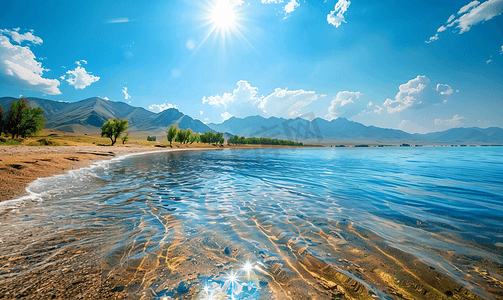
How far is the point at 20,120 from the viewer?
63625 millimetres

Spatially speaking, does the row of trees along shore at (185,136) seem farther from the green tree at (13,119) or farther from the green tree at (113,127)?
the green tree at (13,119)

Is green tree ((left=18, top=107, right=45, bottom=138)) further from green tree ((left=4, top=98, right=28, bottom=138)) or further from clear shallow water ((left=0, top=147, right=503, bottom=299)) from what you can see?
clear shallow water ((left=0, top=147, right=503, bottom=299))

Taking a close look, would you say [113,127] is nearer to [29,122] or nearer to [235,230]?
[29,122]

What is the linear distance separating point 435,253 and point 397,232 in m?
1.53

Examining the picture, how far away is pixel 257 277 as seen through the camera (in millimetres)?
4410

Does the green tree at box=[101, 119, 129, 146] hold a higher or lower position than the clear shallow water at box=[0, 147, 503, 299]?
higher

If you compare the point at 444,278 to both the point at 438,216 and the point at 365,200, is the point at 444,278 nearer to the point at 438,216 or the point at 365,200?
the point at 438,216

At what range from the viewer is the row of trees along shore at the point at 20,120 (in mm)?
62250

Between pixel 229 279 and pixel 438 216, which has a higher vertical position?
pixel 229 279

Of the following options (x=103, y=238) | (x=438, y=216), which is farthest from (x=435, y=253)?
(x=103, y=238)

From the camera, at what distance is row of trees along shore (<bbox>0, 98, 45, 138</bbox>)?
6225 cm

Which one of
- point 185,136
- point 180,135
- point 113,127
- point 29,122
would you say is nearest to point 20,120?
point 29,122

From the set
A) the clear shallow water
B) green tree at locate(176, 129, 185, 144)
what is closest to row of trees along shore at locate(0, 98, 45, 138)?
green tree at locate(176, 129, 185, 144)

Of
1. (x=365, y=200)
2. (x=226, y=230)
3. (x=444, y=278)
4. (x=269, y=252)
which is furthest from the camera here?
(x=365, y=200)
